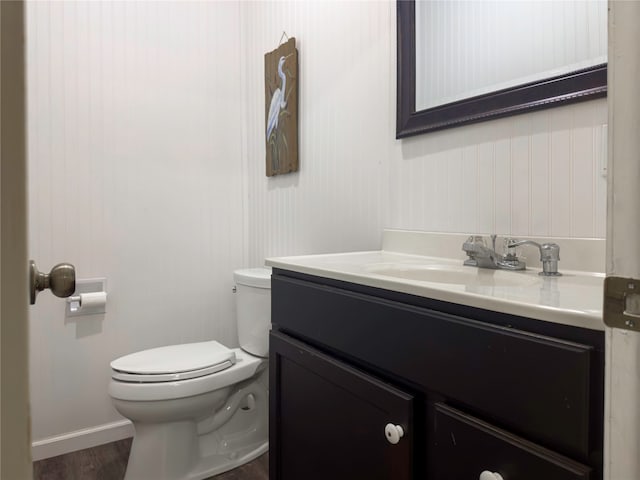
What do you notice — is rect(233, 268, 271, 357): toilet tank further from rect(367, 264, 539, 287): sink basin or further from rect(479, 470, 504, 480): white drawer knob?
rect(479, 470, 504, 480): white drawer knob

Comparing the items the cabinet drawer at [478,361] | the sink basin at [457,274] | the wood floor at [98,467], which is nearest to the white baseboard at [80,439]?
the wood floor at [98,467]

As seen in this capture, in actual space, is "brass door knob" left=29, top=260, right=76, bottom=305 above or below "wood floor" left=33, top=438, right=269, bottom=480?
above

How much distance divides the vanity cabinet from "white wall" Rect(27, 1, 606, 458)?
49 cm

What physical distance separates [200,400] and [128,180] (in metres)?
1.03

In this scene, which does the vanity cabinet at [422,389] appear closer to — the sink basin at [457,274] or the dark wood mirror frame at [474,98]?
the sink basin at [457,274]

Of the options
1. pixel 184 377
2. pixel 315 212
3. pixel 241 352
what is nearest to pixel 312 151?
pixel 315 212

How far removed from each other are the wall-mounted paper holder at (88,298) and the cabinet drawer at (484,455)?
1.56m

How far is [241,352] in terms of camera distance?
1770mm

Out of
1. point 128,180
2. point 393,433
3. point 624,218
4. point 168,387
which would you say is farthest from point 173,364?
point 624,218

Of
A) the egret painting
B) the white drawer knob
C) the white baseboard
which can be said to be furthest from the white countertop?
the white baseboard

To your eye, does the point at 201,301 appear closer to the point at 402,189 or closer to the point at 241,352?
the point at 241,352

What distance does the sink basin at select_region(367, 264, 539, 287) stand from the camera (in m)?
0.90

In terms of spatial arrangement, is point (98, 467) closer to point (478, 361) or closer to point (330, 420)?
point (330, 420)

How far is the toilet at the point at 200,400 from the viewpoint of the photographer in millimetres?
1438
